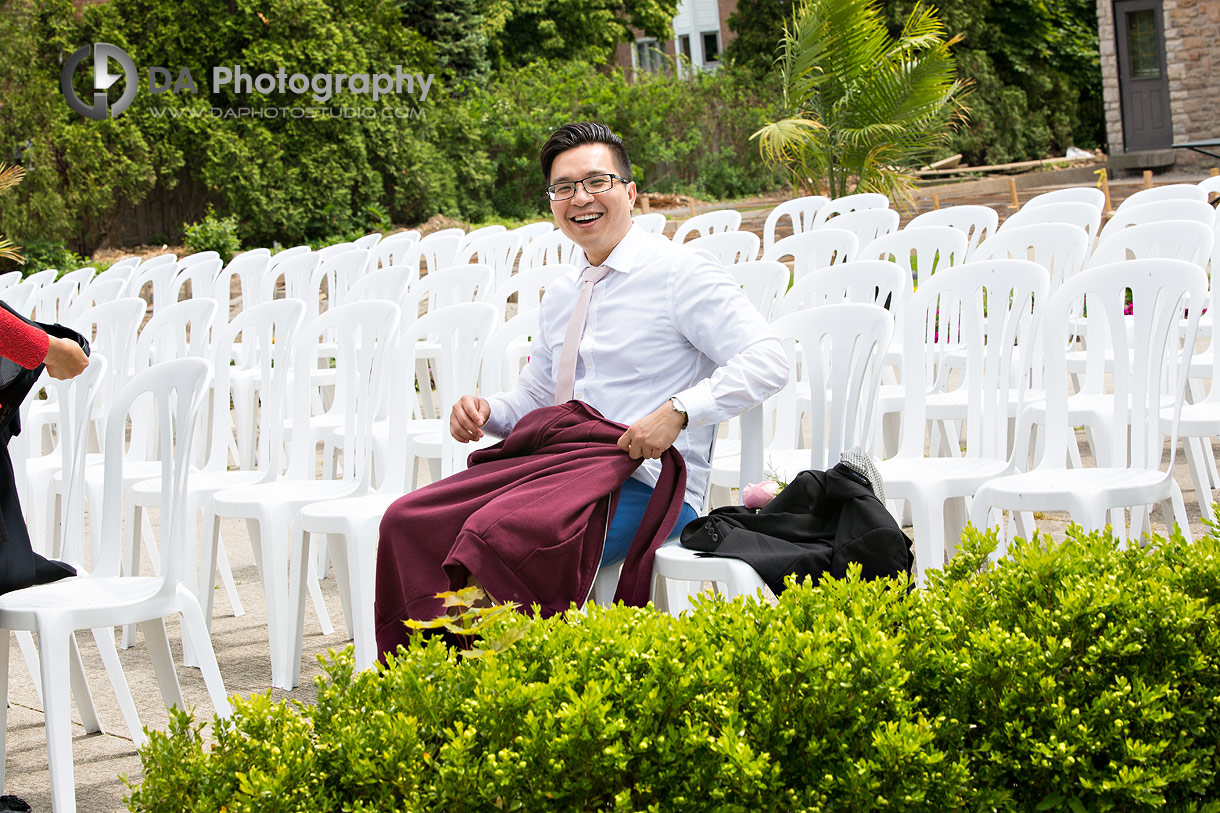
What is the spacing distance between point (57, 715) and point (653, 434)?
142 cm

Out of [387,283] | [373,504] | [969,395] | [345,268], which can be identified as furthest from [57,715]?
[345,268]

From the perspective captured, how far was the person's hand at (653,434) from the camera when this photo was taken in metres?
2.83

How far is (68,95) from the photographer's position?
15.0 metres

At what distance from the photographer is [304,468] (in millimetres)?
4039

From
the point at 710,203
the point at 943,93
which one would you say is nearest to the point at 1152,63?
the point at 710,203

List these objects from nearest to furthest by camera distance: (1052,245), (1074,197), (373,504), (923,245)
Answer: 1. (373,504)
2. (1052,245)
3. (923,245)
4. (1074,197)

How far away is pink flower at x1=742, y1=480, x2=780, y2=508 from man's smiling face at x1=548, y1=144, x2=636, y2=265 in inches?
28.8

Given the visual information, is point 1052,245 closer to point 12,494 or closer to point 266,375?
point 266,375

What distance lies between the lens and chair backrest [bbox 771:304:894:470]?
321 centimetres

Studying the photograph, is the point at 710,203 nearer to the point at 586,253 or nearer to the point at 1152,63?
the point at 1152,63

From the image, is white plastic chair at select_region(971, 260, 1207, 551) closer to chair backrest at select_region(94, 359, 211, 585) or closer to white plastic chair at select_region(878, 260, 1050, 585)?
white plastic chair at select_region(878, 260, 1050, 585)

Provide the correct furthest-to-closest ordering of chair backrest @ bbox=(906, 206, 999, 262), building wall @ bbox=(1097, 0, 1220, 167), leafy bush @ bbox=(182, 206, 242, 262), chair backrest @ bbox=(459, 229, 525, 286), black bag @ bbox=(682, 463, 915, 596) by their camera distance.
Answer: building wall @ bbox=(1097, 0, 1220, 167) → leafy bush @ bbox=(182, 206, 242, 262) → chair backrest @ bbox=(459, 229, 525, 286) → chair backrest @ bbox=(906, 206, 999, 262) → black bag @ bbox=(682, 463, 915, 596)

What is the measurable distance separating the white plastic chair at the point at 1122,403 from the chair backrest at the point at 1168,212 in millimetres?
1537

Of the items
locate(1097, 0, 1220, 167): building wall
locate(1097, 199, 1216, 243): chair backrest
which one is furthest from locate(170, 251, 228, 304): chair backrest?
locate(1097, 0, 1220, 167): building wall
